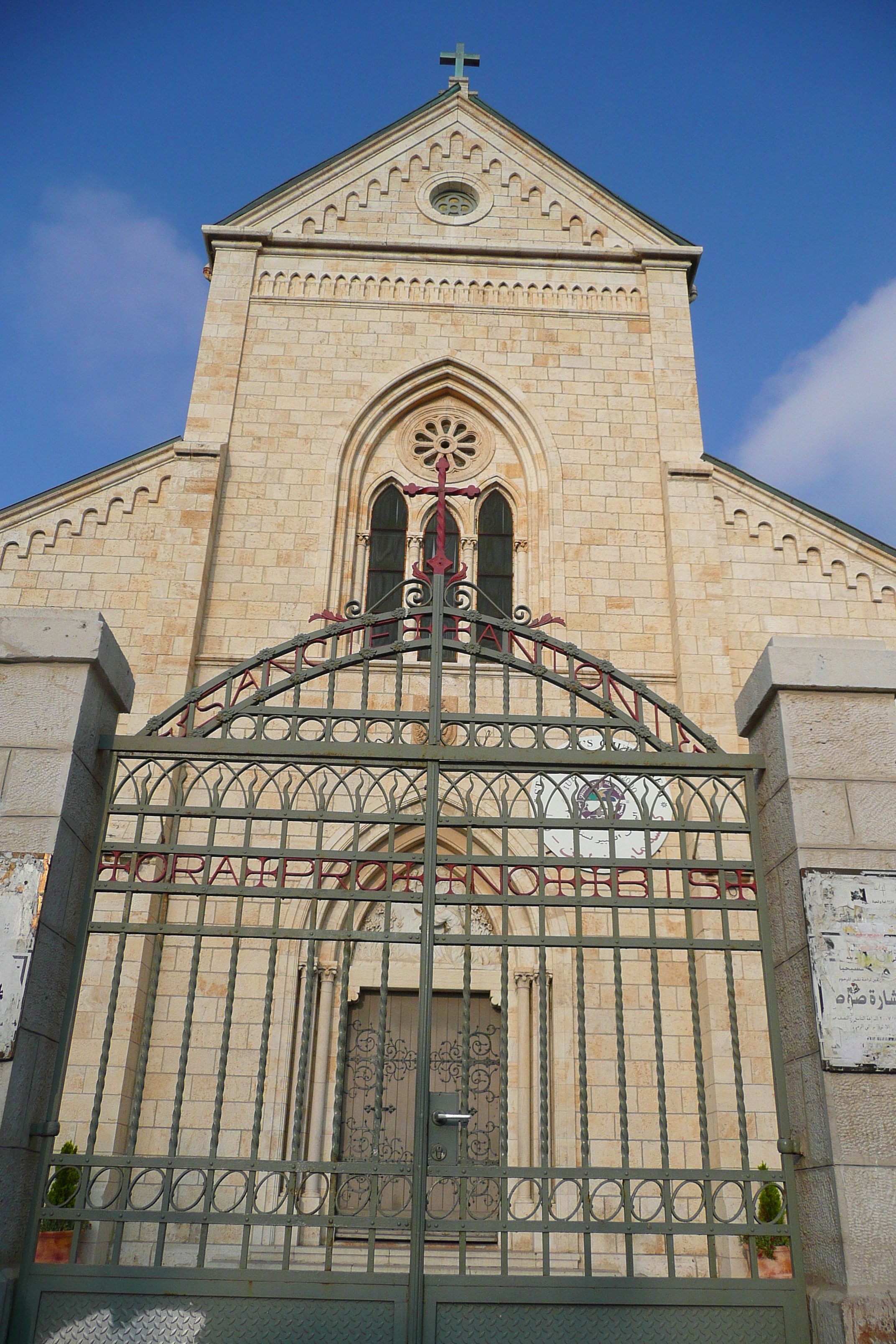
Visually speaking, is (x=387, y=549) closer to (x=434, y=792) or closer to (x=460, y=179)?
(x=460, y=179)

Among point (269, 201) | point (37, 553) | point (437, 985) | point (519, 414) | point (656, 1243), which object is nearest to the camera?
point (656, 1243)

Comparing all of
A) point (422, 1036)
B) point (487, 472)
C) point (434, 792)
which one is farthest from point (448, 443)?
point (422, 1036)

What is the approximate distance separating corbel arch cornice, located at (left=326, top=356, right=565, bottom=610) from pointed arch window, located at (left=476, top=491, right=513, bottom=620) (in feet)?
0.70

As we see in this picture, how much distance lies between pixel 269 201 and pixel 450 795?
29.2 ft

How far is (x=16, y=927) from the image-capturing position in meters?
4.76

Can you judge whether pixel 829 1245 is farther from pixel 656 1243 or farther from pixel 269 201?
pixel 269 201

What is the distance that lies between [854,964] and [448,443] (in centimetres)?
979

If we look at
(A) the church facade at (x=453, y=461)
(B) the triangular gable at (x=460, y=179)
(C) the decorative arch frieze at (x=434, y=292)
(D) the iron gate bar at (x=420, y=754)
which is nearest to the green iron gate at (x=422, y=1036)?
(D) the iron gate bar at (x=420, y=754)

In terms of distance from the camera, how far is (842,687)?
534cm

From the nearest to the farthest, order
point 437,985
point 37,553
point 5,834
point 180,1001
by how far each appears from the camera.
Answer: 1. point 5,834
2. point 180,1001
3. point 437,985
4. point 37,553

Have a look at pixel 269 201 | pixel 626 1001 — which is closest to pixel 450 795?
pixel 626 1001

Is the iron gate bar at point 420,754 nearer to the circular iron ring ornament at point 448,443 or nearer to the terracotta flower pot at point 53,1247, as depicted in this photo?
the terracotta flower pot at point 53,1247

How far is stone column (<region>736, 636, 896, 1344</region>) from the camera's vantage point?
4359 mm

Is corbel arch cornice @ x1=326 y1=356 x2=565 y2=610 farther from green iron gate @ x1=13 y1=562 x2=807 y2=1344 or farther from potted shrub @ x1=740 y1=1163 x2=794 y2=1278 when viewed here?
potted shrub @ x1=740 y1=1163 x2=794 y2=1278
